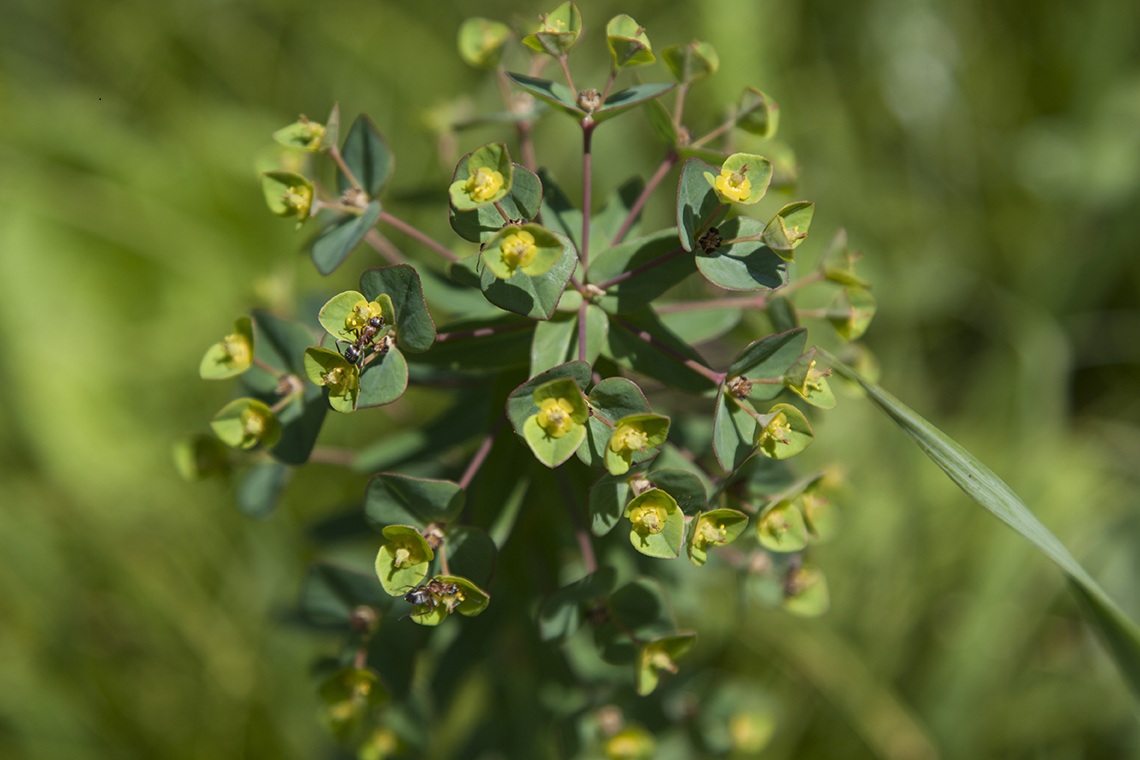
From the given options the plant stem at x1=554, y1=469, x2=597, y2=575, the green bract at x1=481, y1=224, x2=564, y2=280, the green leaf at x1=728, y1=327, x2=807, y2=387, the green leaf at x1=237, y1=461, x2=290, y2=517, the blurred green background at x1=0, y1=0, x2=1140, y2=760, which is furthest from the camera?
the blurred green background at x1=0, y1=0, x2=1140, y2=760

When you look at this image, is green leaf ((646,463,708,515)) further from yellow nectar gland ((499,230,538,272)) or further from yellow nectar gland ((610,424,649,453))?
yellow nectar gland ((499,230,538,272))

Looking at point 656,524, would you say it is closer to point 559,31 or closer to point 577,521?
point 577,521

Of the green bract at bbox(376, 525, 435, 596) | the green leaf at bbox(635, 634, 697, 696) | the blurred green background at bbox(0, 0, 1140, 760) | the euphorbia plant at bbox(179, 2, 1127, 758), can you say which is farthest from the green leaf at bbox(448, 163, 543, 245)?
the blurred green background at bbox(0, 0, 1140, 760)

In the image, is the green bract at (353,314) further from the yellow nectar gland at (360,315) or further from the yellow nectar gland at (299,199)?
the yellow nectar gland at (299,199)

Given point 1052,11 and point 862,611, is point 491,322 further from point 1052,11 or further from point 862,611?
point 1052,11

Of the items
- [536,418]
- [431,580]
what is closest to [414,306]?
[536,418]
